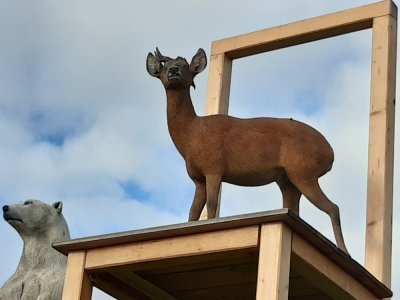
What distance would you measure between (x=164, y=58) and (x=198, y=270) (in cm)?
134

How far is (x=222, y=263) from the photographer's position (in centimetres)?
664

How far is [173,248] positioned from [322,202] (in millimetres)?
1112

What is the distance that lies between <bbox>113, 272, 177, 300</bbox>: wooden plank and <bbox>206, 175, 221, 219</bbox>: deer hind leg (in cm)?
55

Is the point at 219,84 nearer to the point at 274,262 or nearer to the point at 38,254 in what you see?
the point at 38,254

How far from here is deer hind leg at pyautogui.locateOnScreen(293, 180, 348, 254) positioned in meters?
6.95

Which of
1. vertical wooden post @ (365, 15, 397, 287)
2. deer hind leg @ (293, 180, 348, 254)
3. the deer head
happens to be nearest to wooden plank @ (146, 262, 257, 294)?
deer hind leg @ (293, 180, 348, 254)

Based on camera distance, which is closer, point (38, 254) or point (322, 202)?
point (322, 202)

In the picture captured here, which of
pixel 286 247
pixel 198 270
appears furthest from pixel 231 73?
pixel 286 247

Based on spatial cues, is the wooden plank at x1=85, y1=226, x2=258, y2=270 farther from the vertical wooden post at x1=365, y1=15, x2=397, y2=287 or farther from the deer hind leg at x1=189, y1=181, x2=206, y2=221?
the vertical wooden post at x1=365, y1=15, x2=397, y2=287

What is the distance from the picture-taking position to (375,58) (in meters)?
7.48

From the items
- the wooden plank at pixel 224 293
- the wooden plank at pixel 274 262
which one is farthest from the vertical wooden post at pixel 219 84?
the wooden plank at pixel 274 262

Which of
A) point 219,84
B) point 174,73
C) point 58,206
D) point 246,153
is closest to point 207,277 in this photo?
point 246,153

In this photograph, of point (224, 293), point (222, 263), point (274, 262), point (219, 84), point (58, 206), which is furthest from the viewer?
point (58, 206)

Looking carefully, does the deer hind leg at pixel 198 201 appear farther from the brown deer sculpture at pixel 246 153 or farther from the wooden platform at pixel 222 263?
the wooden platform at pixel 222 263
